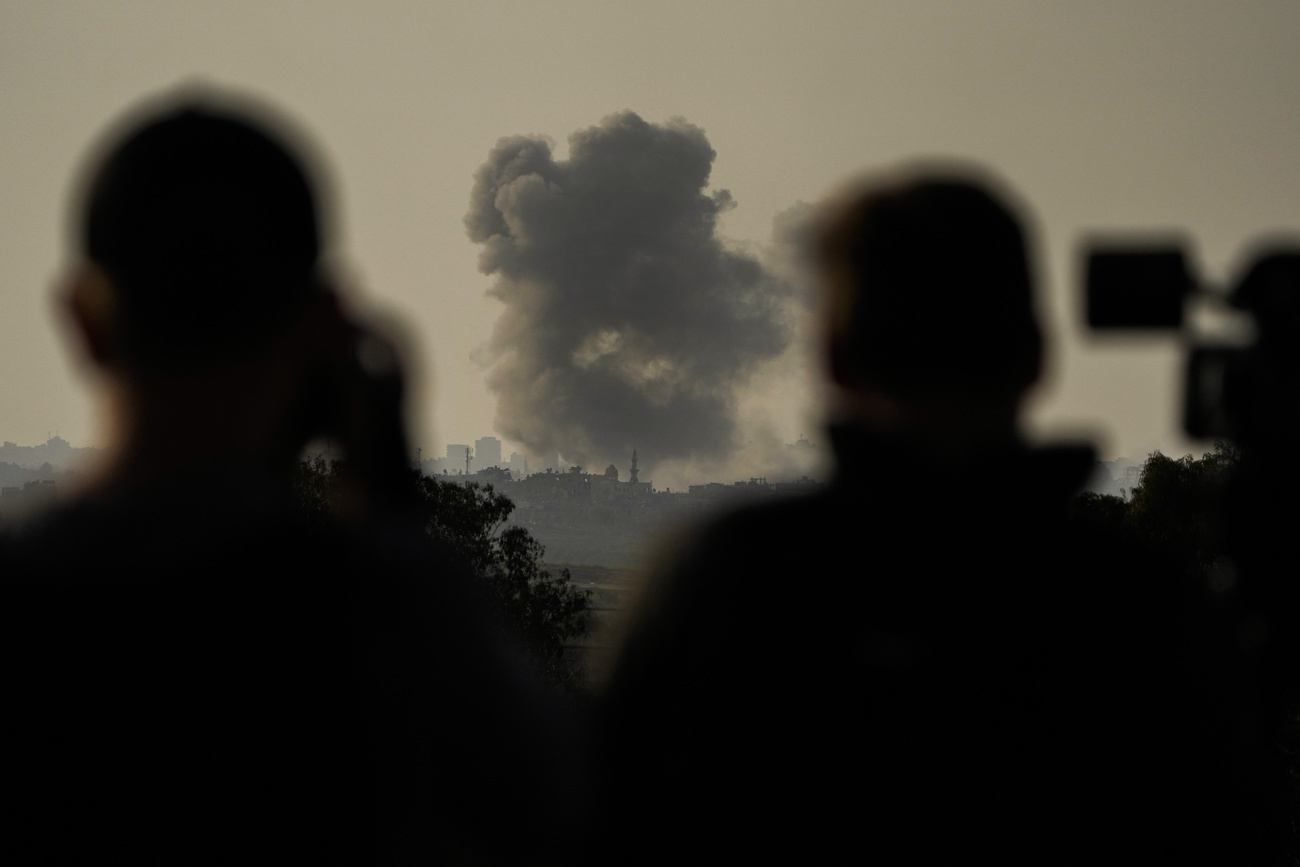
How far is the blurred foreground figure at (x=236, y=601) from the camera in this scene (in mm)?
1633

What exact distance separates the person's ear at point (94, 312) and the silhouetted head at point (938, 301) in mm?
1251

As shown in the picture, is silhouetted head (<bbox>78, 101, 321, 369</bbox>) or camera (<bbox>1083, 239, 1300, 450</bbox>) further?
camera (<bbox>1083, 239, 1300, 450</bbox>)

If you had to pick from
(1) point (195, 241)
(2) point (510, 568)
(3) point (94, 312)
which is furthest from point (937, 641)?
(2) point (510, 568)

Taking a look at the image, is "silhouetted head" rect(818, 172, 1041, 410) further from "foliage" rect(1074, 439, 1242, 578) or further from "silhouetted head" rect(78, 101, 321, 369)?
"foliage" rect(1074, 439, 1242, 578)

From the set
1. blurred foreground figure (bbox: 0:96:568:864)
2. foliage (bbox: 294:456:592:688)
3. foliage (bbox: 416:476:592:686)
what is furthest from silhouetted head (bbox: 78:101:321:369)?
foliage (bbox: 416:476:592:686)

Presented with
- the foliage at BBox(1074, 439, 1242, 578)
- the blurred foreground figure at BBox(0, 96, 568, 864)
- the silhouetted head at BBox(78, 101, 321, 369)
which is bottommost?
the blurred foreground figure at BBox(0, 96, 568, 864)

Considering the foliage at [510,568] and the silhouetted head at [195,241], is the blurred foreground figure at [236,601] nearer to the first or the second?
the silhouetted head at [195,241]

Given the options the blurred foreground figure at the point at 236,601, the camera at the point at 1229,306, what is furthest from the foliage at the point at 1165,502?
the blurred foreground figure at the point at 236,601

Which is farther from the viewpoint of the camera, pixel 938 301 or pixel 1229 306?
pixel 1229 306

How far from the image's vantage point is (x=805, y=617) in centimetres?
197

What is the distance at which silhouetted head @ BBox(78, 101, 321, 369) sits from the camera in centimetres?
174

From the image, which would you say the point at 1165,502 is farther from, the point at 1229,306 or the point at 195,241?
the point at 195,241

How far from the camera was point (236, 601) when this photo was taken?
5.37 feet

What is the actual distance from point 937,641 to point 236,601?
1.17m
